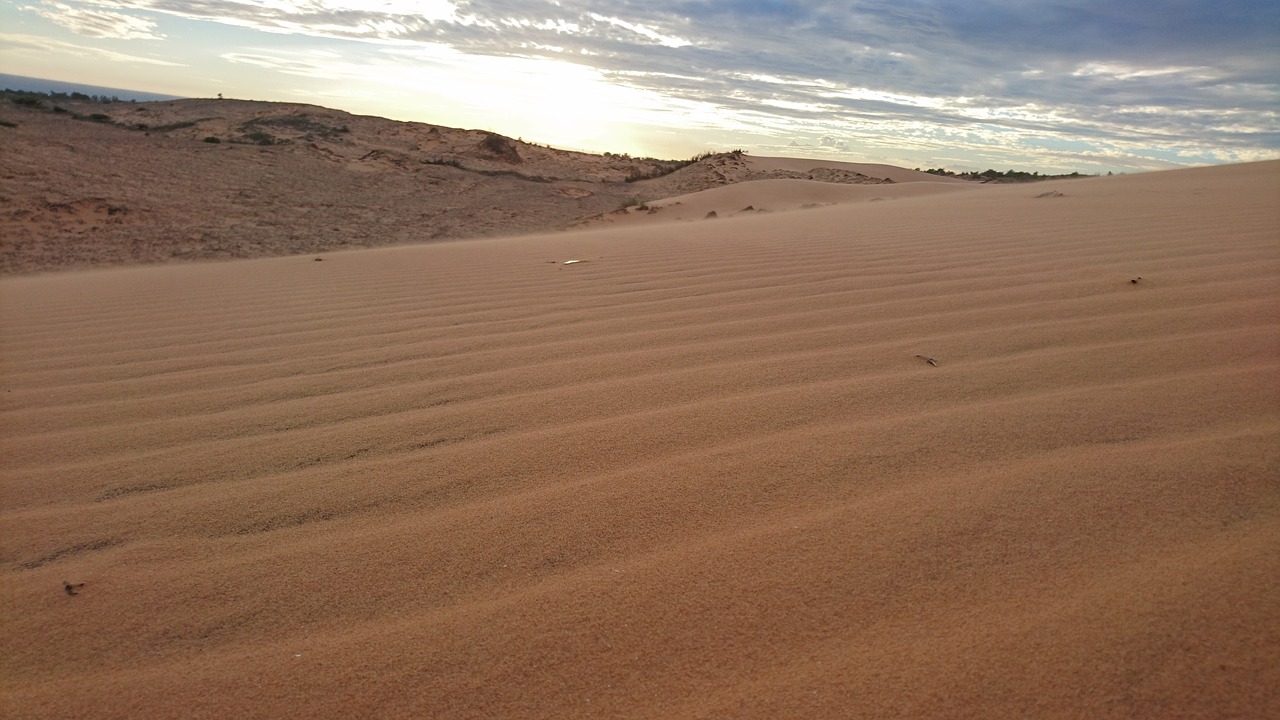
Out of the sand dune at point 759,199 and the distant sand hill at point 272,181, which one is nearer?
the distant sand hill at point 272,181

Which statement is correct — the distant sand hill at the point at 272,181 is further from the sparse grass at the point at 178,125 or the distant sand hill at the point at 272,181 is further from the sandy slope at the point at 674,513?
the sandy slope at the point at 674,513

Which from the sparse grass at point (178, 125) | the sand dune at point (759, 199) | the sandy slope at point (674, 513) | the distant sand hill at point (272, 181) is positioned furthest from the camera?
the sparse grass at point (178, 125)

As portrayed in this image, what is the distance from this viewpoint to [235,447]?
2.10 metres

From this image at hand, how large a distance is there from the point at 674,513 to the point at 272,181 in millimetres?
12696

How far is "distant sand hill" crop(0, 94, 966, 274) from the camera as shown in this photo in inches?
345

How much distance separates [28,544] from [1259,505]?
2432mm

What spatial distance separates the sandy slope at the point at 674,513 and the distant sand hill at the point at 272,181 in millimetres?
6305

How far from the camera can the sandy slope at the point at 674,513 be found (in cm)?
115

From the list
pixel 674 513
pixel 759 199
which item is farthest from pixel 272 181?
pixel 674 513

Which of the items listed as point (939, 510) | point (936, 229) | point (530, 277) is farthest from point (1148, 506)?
point (936, 229)

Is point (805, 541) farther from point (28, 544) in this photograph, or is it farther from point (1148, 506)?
point (28, 544)

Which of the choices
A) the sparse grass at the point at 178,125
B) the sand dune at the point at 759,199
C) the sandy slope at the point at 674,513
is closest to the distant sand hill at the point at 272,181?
the sparse grass at the point at 178,125

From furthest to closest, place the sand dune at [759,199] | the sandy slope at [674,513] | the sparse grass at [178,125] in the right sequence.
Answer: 1. the sparse grass at [178,125]
2. the sand dune at [759,199]
3. the sandy slope at [674,513]

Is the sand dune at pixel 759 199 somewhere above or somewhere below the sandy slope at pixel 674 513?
above
